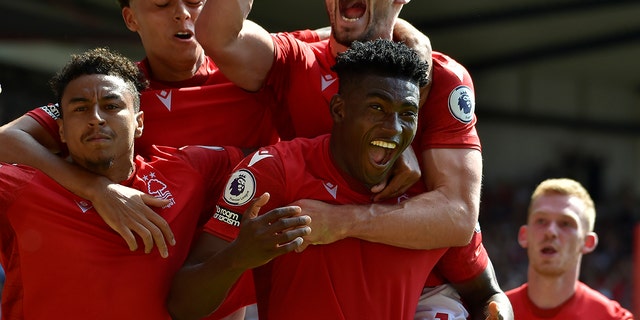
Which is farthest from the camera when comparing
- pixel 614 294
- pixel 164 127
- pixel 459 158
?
pixel 614 294

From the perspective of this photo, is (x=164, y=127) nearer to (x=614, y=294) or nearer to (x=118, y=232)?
(x=118, y=232)

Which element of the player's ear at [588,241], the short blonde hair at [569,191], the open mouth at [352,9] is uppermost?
the open mouth at [352,9]

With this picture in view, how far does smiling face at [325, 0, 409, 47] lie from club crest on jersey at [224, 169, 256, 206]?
2.91ft

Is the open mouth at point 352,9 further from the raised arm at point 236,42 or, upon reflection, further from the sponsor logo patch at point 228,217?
the sponsor logo patch at point 228,217

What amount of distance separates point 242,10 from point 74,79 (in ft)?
2.51

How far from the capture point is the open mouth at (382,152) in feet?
12.8

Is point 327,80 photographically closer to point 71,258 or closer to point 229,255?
point 229,255

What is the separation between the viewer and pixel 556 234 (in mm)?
6508

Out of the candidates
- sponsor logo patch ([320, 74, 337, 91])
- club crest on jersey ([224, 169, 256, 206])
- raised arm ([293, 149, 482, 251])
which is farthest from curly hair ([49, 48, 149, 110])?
raised arm ([293, 149, 482, 251])

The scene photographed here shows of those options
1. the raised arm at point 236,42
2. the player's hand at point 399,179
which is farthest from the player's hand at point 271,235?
the raised arm at point 236,42

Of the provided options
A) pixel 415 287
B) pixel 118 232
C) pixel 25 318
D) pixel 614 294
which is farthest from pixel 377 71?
pixel 614 294

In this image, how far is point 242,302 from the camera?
4.45 m

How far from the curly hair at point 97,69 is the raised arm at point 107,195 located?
0.92 ft

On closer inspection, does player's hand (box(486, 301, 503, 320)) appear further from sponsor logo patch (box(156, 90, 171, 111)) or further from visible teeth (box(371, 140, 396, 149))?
sponsor logo patch (box(156, 90, 171, 111))
